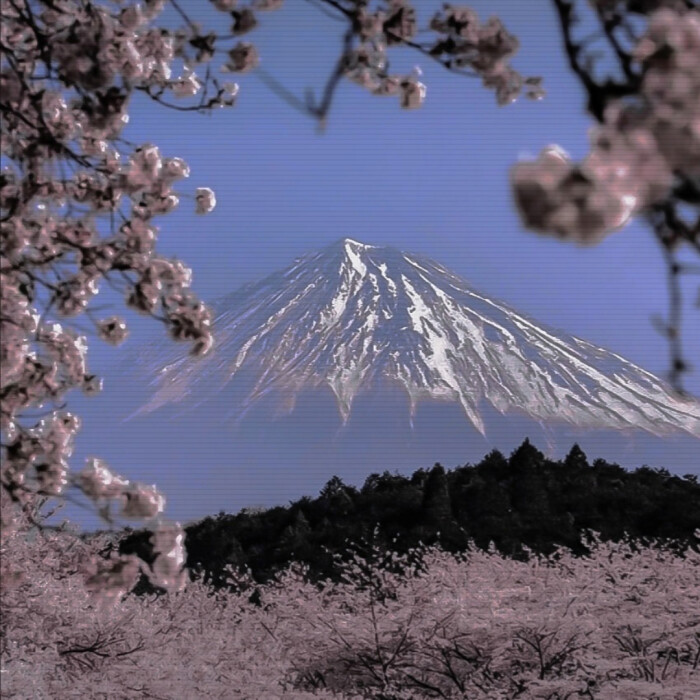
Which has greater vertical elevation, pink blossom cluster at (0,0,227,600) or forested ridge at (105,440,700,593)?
pink blossom cluster at (0,0,227,600)

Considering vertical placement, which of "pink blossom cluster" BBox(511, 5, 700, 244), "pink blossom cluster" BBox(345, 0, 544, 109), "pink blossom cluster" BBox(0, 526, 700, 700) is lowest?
"pink blossom cluster" BBox(0, 526, 700, 700)

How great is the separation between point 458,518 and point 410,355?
35.0 meters

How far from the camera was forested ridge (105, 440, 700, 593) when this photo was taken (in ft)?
39.5

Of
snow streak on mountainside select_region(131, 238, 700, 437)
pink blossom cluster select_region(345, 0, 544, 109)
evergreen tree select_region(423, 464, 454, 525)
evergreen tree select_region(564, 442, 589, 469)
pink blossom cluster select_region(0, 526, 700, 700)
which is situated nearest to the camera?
pink blossom cluster select_region(345, 0, 544, 109)

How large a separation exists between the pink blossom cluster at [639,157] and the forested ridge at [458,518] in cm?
1053

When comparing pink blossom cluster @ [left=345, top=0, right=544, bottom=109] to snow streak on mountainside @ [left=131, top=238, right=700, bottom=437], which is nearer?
pink blossom cluster @ [left=345, top=0, right=544, bottom=109]

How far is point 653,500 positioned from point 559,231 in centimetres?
1202

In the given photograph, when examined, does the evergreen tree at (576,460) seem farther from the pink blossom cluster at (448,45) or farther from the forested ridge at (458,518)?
the pink blossom cluster at (448,45)

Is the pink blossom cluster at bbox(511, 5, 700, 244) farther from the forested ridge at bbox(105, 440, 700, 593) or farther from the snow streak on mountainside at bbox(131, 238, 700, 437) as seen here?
the snow streak on mountainside at bbox(131, 238, 700, 437)

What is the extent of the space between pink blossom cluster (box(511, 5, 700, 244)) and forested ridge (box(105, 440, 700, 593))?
415 inches

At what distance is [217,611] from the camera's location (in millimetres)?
9258

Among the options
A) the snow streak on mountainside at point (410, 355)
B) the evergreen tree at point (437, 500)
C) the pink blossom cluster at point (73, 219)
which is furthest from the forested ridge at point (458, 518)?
the snow streak on mountainside at point (410, 355)

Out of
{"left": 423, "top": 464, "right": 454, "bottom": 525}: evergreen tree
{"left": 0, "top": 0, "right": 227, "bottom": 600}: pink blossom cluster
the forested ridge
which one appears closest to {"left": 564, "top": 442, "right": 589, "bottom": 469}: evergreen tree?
the forested ridge

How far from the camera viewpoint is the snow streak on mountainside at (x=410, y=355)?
45.4 metres
